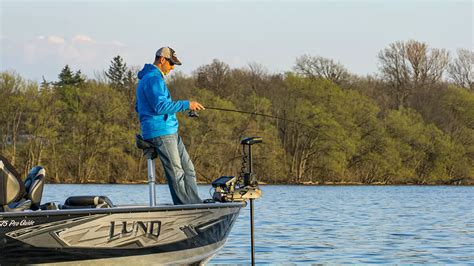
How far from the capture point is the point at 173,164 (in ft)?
29.2

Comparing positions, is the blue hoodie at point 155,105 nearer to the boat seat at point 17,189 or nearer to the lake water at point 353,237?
the boat seat at point 17,189

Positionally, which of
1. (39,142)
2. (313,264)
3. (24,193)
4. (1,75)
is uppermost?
(1,75)

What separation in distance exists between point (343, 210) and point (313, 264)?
14322 millimetres

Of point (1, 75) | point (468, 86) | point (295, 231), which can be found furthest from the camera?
point (468, 86)

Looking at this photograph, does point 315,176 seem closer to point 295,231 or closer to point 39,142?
point 39,142

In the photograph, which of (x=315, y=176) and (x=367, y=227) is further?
(x=315, y=176)

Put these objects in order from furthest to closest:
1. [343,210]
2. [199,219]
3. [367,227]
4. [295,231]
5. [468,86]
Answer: [468,86]
[343,210]
[367,227]
[295,231]
[199,219]

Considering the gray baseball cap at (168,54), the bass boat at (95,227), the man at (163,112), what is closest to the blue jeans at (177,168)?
the man at (163,112)

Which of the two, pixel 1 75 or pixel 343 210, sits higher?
pixel 1 75

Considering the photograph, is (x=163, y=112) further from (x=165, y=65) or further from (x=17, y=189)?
(x=17, y=189)

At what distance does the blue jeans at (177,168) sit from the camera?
28.9 ft

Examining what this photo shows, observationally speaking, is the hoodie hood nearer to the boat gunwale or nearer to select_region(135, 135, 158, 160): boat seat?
select_region(135, 135, 158, 160): boat seat

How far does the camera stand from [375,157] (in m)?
53.8

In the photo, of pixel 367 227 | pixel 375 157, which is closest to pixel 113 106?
pixel 375 157
